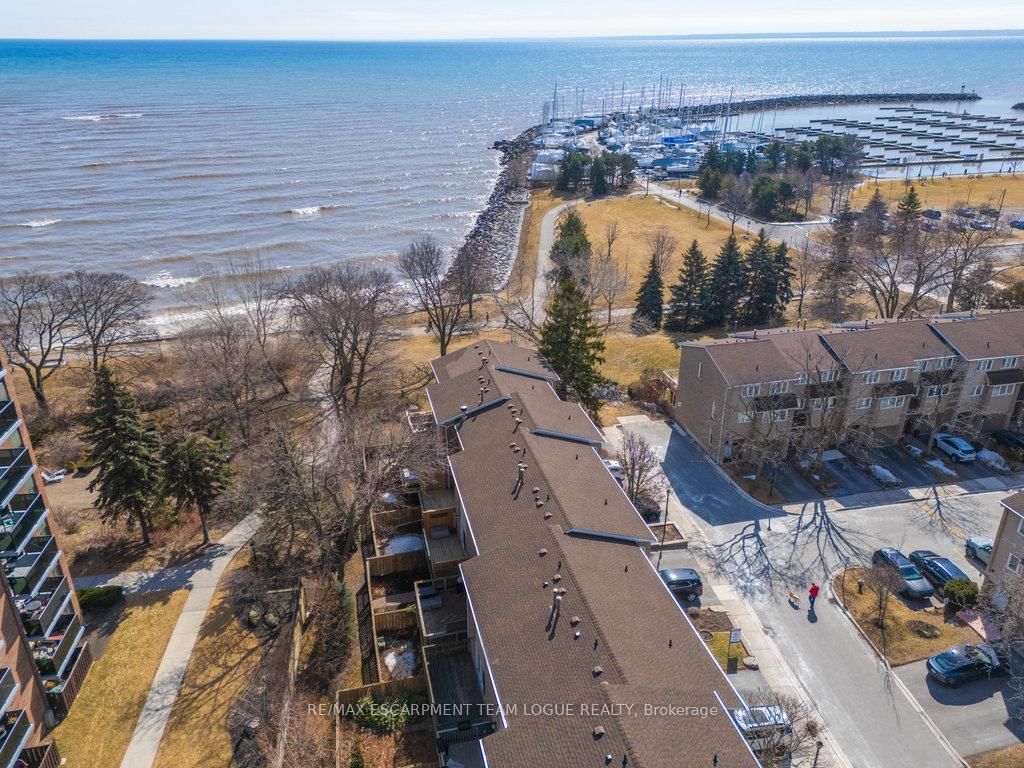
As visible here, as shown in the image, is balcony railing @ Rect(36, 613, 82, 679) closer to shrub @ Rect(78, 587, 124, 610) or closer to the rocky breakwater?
shrub @ Rect(78, 587, 124, 610)

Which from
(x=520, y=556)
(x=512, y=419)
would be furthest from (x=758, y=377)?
(x=520, y=556)

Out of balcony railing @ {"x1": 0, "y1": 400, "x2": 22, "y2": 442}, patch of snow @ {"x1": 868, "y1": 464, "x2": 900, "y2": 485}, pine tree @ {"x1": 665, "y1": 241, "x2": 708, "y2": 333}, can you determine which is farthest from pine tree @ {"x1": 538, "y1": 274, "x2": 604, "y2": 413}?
balcony railing @ {"x1": 0, "y1": 400, "x2": 22, "y2": 442}

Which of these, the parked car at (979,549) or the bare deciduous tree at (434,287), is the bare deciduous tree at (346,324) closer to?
the bare deciduous tree at (434,287)

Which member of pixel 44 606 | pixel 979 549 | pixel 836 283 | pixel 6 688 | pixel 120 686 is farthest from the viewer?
pixel 836 283

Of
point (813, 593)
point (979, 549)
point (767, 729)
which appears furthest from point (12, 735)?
point (979, 549)

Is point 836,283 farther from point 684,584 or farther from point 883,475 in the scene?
point 684,584

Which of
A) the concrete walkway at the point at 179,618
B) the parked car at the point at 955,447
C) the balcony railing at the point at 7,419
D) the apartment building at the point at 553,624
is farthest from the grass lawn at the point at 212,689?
the parked car at the point at 955,447
